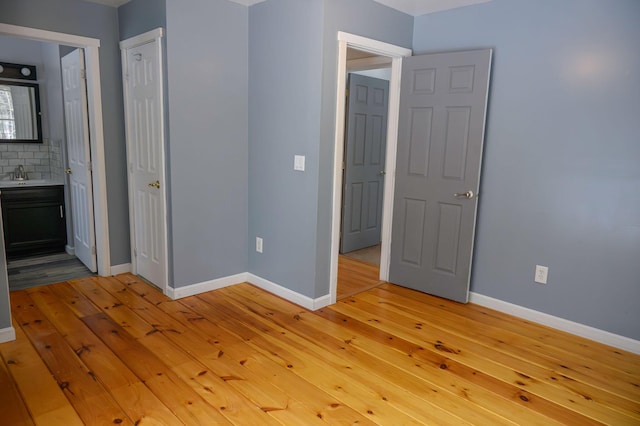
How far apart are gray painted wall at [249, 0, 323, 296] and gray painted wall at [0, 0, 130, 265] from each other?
1239 millimetres

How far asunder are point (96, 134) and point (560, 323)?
4090 millimetres

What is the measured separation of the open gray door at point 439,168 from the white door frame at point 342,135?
0.07 meters

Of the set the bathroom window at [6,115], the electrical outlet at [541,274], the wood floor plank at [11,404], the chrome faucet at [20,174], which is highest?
the bathroom window at [6,115]

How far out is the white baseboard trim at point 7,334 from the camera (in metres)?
2.68

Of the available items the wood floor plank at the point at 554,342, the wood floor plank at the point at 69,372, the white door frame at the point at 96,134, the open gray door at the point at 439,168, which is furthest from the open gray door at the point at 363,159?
the wood floor plank at the point at 69,372

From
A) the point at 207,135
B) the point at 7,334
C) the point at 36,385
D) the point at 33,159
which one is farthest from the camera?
the point at 33,159

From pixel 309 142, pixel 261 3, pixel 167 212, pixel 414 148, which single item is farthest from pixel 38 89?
pixel 414 148

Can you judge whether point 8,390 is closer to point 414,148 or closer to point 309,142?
point 309,142

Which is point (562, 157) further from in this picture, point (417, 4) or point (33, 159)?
point (33, 159)

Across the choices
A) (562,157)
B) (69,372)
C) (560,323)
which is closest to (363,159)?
(562,157)

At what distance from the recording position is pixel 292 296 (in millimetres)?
3498

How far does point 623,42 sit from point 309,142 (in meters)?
2.16

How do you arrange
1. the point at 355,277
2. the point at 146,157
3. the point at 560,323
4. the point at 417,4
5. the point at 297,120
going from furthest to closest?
the point at 355,277
the point at 146,157
the point at 417,4
the point at 297,120
the point at 560,323

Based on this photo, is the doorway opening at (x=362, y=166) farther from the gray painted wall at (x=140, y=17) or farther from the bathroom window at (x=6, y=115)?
the bathroom window at (x=6, y=115)
